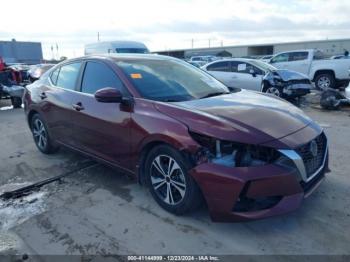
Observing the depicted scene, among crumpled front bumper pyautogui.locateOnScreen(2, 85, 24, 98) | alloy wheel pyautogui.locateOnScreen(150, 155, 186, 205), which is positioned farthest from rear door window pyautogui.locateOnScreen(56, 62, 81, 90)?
crumpled front bumper pyautogui.locateOnScreen(2, 85, 24, 98)

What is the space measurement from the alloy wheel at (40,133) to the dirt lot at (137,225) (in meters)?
1.03

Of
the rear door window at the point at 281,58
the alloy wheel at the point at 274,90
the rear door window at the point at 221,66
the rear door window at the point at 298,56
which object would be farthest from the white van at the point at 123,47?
the alloy wheel at the point at 274,90

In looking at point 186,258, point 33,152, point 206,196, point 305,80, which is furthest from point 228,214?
point 305,80

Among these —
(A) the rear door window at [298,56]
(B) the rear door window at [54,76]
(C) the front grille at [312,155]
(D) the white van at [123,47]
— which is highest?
(D) the white van at [123,47]

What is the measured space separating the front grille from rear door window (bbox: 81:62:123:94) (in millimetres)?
2040

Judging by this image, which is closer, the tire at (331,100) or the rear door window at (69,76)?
the rear door window at (69,76)

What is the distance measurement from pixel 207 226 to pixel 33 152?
3772 millimetres

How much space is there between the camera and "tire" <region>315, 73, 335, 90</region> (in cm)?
1223

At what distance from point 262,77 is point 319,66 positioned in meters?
3.70

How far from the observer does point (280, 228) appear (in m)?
3.04

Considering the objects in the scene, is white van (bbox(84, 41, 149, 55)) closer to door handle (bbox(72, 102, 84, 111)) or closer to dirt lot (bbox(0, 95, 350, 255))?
door handle (bbox(72, 102, 84, 111))

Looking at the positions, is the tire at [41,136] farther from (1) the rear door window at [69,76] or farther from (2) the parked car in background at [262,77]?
(2) the parked car in background at [262,77]

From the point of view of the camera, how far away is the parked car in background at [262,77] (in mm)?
9672

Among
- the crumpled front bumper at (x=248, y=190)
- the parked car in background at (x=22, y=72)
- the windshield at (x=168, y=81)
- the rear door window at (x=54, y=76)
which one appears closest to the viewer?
the crumpled front bumper at (x=248, y=190)
